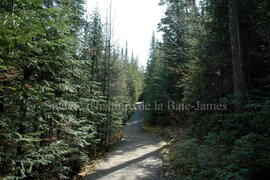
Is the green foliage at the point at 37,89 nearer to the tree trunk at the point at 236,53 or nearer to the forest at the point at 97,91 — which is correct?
the forest at the point at 97,91

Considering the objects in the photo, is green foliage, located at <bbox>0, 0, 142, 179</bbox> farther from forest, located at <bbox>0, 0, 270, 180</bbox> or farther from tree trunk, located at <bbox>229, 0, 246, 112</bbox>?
tree trunk, located at <bbox>229, 0, 246, 112</bbox>

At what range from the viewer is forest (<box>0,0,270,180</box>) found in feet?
9.44

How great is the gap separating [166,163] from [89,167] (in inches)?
119

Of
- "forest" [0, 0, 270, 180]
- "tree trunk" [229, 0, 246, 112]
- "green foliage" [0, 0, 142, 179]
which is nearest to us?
"green foliage" [0, 0, 142, 179]

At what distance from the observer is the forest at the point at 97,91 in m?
2.88

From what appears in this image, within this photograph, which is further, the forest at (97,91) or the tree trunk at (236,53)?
the tree trunk at (236,53)

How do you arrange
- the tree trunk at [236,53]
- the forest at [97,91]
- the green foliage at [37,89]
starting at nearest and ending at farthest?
the green foliage at [37,89] → the forest at [97,91] → the tree trunk at [236,53]

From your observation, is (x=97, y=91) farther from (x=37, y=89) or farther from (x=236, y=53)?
(x=236, y=53)

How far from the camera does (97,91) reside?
7449mm

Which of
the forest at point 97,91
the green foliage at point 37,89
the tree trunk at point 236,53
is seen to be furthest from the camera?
the tree trunk at point 236,53

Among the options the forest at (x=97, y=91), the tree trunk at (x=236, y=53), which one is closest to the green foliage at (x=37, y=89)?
the forest at (x=97, y=91)

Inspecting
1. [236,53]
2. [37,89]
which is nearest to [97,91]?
[37,89]

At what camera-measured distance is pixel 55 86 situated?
466 centimetres

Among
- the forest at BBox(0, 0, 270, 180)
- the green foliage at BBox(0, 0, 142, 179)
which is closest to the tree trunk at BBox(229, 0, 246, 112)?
the forest at BBox(0, 0, 270, 180)
